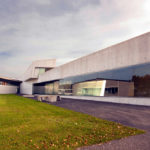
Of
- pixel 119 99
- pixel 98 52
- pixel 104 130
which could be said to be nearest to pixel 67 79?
pixel 98 52

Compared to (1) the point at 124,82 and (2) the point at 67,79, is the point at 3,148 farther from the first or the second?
(2) the point at 67,79

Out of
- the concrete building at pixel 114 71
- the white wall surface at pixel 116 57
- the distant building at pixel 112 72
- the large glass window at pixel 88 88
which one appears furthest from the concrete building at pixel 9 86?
the large glass window at pixel 88 88

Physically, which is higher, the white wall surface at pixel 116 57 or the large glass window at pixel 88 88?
the white wall surface at pixel 116 57

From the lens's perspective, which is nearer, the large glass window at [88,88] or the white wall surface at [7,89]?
the large glass window at [88,88]

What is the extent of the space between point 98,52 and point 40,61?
28603 mm

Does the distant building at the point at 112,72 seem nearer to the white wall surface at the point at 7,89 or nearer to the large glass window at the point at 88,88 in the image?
the large glass window at the point at 88,88

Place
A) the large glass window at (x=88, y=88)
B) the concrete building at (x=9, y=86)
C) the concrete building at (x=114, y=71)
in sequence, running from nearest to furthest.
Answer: the concrete building at (x=114, y=71) < the large glass window at (x=88, y=88) < the concrete building at (x=9, y=86)

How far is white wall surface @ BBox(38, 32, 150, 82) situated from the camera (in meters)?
14.7

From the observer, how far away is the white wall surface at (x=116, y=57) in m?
14.7

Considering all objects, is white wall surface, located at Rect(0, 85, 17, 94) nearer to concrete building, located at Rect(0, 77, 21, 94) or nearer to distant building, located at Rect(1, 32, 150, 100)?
concrete building, located at Rect(0, 77, 21, 94)

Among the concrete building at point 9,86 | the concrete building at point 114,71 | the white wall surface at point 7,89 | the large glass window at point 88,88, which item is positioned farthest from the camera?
the concrete building at point 9,86

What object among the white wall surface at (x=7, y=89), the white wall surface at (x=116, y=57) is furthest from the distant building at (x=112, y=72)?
the white wall surface at (x=7, y=89)

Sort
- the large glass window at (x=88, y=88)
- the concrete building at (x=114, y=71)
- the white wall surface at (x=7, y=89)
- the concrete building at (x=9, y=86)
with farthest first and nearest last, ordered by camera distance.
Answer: the concrete building at (x=9, y=86)
the white wall surface at (x=7, y=89)
the large glass window at (x=88, y=88)
the concrete building at (x=114, y=71)

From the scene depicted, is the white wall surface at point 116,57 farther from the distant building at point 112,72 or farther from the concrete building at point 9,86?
the concrete building at point 9,86
